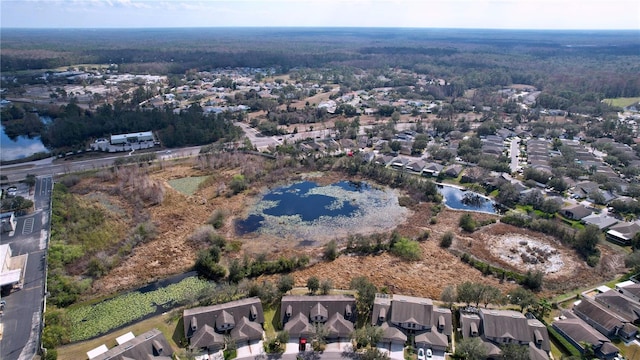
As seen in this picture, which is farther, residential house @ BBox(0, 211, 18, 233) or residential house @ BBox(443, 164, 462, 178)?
residential house @ BBox(443, 164, 462, 178)

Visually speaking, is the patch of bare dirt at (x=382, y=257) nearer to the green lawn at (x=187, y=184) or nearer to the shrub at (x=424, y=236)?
the shrub at (x=424, y=236)

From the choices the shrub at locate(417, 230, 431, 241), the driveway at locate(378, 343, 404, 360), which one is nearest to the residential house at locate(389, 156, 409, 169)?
the shrub at locate(417, 230, 431, 241)

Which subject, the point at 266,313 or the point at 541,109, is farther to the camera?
the point at 541,109

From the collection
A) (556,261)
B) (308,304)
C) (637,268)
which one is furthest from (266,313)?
(637,268)

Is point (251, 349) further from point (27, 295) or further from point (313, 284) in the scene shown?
point (27, 295)

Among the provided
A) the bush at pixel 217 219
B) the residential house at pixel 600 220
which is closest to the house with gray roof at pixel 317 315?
the bush at pixel 217 219

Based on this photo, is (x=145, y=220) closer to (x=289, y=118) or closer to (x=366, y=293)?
(x=366, y=293)

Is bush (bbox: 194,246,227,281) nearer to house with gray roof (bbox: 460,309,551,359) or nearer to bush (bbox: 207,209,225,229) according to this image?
bush (bbox: 207,209,225,229)
